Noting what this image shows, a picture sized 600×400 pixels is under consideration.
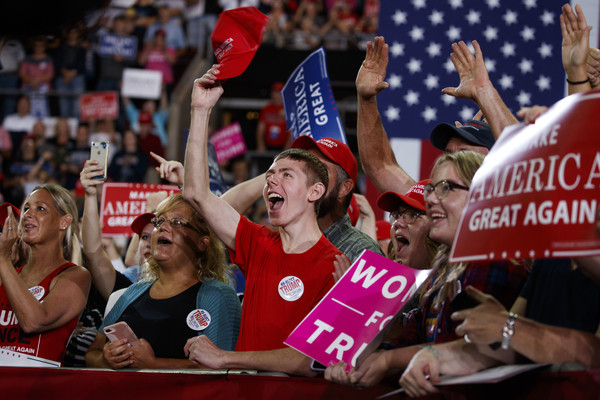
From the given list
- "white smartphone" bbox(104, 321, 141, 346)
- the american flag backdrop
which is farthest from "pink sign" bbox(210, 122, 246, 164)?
"white smartphone" bbox(104, 321, 141, 346)

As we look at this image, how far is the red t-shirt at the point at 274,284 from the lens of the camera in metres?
2.59

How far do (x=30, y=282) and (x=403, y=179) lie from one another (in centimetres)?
184

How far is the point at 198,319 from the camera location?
2959mm

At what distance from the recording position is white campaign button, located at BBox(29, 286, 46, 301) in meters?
3.24

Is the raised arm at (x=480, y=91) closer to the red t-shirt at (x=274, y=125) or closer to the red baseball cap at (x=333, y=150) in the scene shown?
the red baseball cap at (x=333, y=150)

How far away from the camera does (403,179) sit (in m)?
3.71

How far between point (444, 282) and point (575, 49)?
951 mm

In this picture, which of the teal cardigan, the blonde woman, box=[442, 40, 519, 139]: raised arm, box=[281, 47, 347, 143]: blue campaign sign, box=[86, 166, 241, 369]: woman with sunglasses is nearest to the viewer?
box=[442, 40, 519, 139]: raised arm

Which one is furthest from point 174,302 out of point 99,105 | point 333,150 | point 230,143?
point 99,105

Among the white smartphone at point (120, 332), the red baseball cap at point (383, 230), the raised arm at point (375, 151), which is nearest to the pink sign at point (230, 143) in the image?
the red baseball cap at point (383, 230)

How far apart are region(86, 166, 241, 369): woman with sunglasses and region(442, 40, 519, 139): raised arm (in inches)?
49.3

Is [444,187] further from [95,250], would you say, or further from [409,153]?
[409,153]

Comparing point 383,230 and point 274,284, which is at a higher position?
point 274,284

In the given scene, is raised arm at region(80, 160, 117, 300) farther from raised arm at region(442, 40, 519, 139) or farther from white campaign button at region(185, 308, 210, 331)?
raised arm at region(442, 40, 519, 139)
